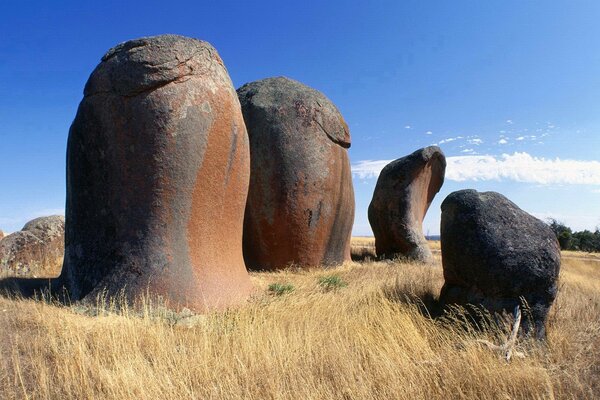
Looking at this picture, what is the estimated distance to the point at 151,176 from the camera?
171 inches

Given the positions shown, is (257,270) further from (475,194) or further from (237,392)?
(237,392)

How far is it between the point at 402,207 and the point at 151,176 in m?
7.28

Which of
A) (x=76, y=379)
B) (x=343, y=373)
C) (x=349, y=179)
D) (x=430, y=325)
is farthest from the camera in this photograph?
(x=349, y=179)

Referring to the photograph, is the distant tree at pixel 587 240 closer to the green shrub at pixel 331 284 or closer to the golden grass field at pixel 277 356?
the green shrub at pixel 331 284

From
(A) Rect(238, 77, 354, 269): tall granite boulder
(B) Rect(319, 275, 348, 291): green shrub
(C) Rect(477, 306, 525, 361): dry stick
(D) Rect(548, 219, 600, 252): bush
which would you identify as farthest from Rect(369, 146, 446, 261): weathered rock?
(D) Rect(548, 219, 600, 252): bush

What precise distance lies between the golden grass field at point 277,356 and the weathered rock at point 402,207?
5.95 m

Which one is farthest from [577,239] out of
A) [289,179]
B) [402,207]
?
[289,179]

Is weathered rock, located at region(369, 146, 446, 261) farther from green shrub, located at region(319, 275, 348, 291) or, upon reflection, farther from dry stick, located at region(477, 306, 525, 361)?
dry stick, located at region(477, 306, 525, 361)

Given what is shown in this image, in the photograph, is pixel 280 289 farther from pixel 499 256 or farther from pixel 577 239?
pixel 577 239

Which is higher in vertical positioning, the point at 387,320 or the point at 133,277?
the point at 133,277

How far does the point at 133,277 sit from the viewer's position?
4.25 metres

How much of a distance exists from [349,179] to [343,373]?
228 inches

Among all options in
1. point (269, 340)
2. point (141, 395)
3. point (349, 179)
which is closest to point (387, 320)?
point (269, 340)

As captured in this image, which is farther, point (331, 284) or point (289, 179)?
point (289, 179)
